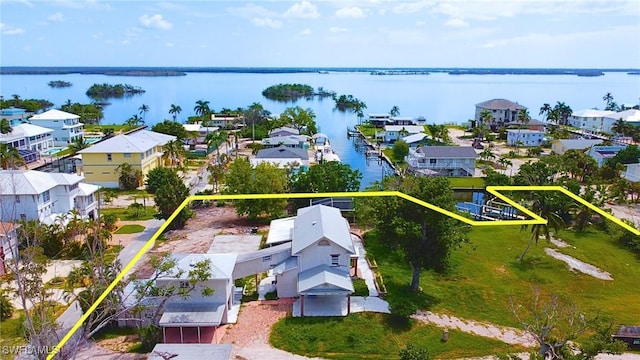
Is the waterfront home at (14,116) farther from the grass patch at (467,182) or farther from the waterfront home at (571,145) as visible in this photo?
the waterfront home at (571,145)

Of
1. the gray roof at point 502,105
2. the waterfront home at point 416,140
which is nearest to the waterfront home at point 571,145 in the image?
the waterfront home at point 416,140

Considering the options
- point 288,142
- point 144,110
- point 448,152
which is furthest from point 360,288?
point 144,110

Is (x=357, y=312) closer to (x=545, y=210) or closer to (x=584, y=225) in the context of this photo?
(x=545, y=210)

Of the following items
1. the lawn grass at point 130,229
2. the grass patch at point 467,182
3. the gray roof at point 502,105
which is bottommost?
the lawn grass at point 130,229

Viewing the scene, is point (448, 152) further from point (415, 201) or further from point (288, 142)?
point (415, 201)

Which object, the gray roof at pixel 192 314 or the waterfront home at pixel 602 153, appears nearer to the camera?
the gray roof at pixel 192 314

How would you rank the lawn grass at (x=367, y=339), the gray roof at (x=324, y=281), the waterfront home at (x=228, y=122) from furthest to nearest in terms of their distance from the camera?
1. the waterfront home at (x=228, y=122)
2. the gray roof at (x=324, y=281)
3. the lawn grass at (x=367, y=339)
